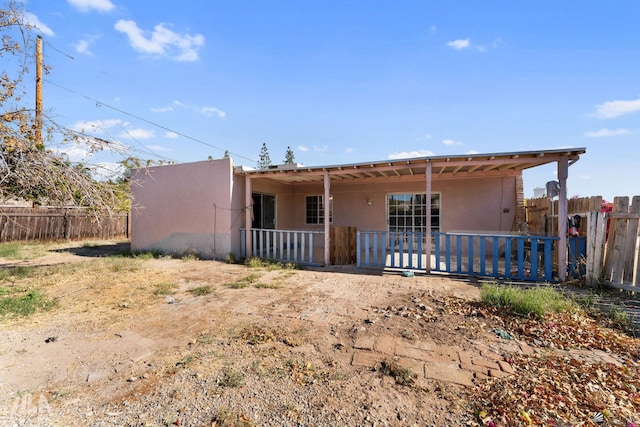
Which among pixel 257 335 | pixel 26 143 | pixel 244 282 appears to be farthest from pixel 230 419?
pixel 26 143

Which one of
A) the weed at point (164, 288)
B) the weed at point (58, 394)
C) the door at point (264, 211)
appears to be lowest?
the weed at point (58, 394)

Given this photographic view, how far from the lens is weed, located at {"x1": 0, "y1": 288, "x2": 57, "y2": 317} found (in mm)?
4352

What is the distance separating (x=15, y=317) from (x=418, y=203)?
990cm

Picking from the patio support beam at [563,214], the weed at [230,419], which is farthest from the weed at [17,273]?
the patio support beam at [563,214]

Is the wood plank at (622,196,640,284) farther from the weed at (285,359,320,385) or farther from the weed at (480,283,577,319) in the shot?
the weed at (285,359,320,385)

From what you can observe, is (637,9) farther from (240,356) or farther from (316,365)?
(240,356)

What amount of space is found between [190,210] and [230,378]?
7879 millimetres

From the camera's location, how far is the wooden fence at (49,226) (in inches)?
485

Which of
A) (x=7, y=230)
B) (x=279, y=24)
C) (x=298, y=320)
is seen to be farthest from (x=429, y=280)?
(x=7, y=230)

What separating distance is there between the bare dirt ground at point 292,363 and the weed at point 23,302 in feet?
0.88

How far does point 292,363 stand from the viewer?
280cm

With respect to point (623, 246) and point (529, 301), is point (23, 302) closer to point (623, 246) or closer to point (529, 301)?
point (529, 301)

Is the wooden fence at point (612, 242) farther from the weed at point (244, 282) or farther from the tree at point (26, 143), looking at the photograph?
the tree at point (26, 143)

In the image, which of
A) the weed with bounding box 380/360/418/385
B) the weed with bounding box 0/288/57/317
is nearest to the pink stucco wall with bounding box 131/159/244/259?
the weed with bounding box 0/288/57/317
